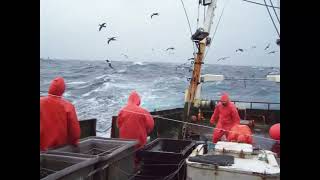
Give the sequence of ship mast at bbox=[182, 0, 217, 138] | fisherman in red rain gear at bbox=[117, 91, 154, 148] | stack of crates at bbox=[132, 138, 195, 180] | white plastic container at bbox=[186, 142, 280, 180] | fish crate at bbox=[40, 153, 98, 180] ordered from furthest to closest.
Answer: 1. ship mast at bbox=[182, 0, 217, 138]
2. fisherman in red rain gear at bbox=[117, 91, 154, 148]
3. stack of crates at bbox=[132, 138, 195, 180]
4. white plastic container at bbox=[186, 142, 280, 180]
5. fish crate at bbox=[40, 153, 98, 180]

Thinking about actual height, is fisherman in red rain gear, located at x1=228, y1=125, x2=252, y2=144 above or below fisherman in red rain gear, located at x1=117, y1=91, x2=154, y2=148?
below

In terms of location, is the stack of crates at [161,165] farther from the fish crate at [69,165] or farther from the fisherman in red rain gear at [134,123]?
the fish crate at [69,165]

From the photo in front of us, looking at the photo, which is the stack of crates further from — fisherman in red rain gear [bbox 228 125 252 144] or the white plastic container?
fisherman in red rain gear [bbox 228 125 252 144]

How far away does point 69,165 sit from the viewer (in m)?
3.04

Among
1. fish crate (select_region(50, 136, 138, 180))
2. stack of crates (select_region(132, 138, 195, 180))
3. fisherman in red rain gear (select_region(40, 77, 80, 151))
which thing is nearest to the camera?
fish crate (select_region(50, 136, 138, 180))

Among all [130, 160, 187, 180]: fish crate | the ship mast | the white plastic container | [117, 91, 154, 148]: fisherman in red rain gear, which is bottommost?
[130, 160, 187, 180]: fish crate

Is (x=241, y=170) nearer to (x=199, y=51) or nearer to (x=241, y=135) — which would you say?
(x=241, y=135)

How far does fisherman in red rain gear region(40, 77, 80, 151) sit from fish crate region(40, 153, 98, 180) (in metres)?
0.50

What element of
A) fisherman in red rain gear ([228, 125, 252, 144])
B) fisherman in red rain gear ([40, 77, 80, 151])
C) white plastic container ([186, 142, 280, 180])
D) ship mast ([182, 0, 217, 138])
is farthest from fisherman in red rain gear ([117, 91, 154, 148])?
ship mast ([182, 0, 217, 138])

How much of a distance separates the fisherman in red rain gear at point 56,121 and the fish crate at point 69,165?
1.62 feet

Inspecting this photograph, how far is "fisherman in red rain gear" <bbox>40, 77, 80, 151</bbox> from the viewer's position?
3629 millimetres
